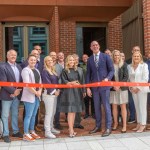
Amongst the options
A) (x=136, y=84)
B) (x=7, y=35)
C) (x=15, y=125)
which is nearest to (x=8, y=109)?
(x=15, y=125)

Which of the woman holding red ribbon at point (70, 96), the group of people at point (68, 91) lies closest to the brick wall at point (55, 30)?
the group of people at point (68, 91)

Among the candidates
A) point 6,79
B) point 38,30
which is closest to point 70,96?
point 6,79

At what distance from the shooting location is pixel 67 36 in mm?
12016

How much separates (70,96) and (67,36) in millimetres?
5588

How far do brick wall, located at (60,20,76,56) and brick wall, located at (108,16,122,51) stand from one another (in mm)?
1330

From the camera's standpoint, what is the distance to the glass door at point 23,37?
11414 mm

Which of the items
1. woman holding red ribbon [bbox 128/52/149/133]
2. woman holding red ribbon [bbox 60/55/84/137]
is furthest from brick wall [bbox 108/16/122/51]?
woman holding red ribbon [bbox 60/55/84/137]

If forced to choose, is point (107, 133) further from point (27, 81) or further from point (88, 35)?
point (88, 35)

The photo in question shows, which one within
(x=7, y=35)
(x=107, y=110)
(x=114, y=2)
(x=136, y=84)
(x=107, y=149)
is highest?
(x=114, y=2)

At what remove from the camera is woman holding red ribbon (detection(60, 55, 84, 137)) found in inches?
265

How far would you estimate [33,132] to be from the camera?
6.80 m

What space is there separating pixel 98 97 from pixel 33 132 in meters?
1.55

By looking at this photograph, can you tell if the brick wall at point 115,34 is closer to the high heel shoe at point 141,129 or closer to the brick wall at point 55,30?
the brick wall at point 55,30

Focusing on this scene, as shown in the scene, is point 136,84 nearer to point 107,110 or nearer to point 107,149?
point 107,110
